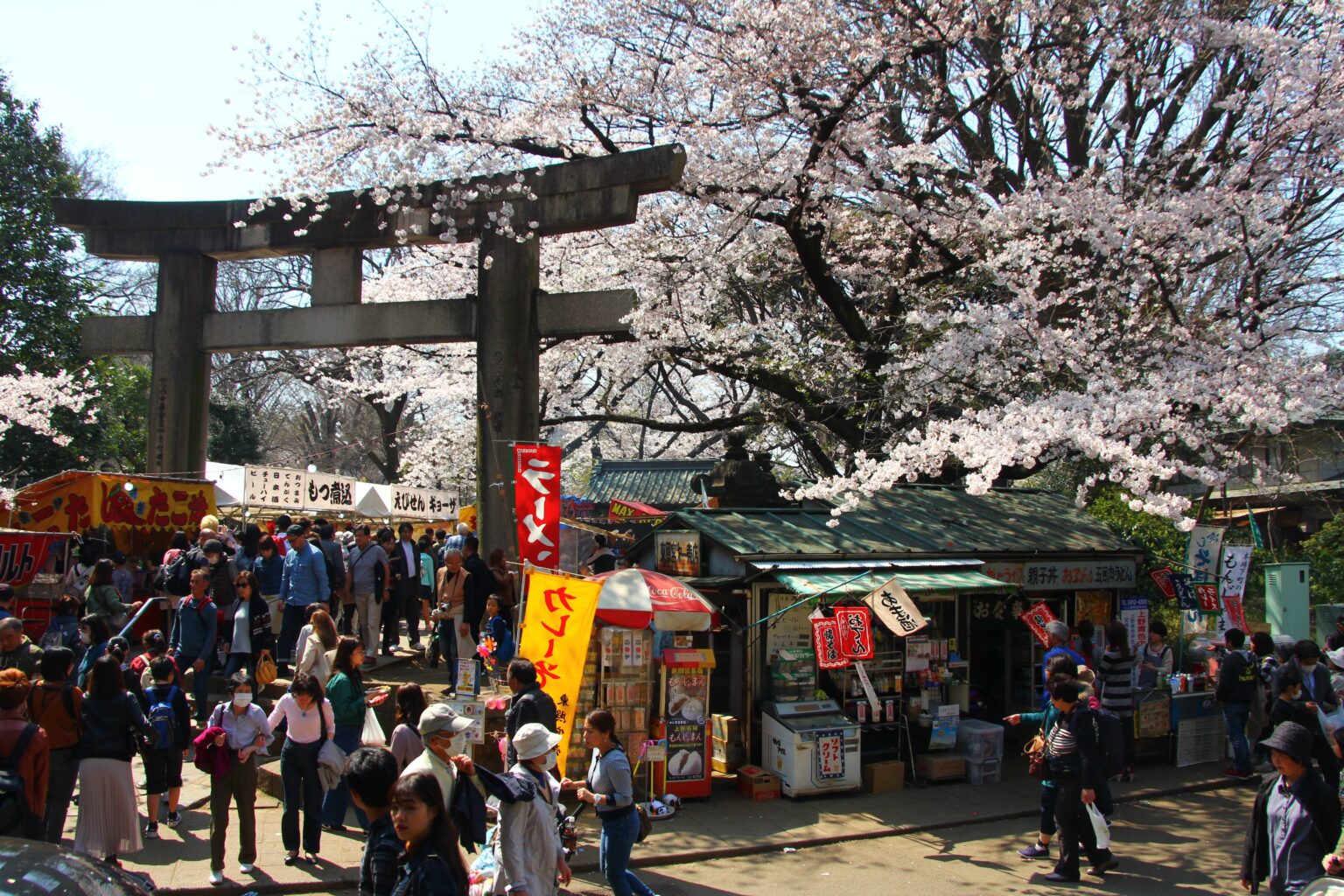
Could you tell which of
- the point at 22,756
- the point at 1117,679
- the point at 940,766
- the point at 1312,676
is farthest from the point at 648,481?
the point at 22,756

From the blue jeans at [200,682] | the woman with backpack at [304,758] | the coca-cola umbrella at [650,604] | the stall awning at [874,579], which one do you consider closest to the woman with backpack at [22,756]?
the woman with backpack at [304,758]

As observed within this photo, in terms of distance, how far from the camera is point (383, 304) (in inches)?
521

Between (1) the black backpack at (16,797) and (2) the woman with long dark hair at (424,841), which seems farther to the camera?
(1) the black backpack at (16,797)

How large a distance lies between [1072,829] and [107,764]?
24.1 ft

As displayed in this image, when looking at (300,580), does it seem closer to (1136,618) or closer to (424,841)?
(424,841)

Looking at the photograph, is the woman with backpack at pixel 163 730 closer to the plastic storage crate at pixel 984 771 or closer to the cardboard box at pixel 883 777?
the cardboard box at pixel 883 777

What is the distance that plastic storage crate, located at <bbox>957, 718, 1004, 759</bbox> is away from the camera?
1077 cm

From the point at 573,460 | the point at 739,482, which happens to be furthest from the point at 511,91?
the point at 573,460

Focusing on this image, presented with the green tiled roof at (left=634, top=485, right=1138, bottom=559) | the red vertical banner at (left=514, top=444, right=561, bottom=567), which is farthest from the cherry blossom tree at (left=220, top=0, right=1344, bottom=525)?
the red vertical banner at (left=514, top=444, right=561, bottom=567)

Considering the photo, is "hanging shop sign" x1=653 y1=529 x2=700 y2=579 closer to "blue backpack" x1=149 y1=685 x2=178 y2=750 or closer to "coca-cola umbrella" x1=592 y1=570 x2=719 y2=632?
"coca-cola umbrella" x1=592 y1=570 x2=719 y2=632

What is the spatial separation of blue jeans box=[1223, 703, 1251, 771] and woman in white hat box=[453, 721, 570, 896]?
9.12m

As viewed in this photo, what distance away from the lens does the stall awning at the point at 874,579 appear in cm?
986

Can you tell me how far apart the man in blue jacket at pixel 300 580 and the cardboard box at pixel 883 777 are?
6.51 meters

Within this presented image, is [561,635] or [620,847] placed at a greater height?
[561,635]
